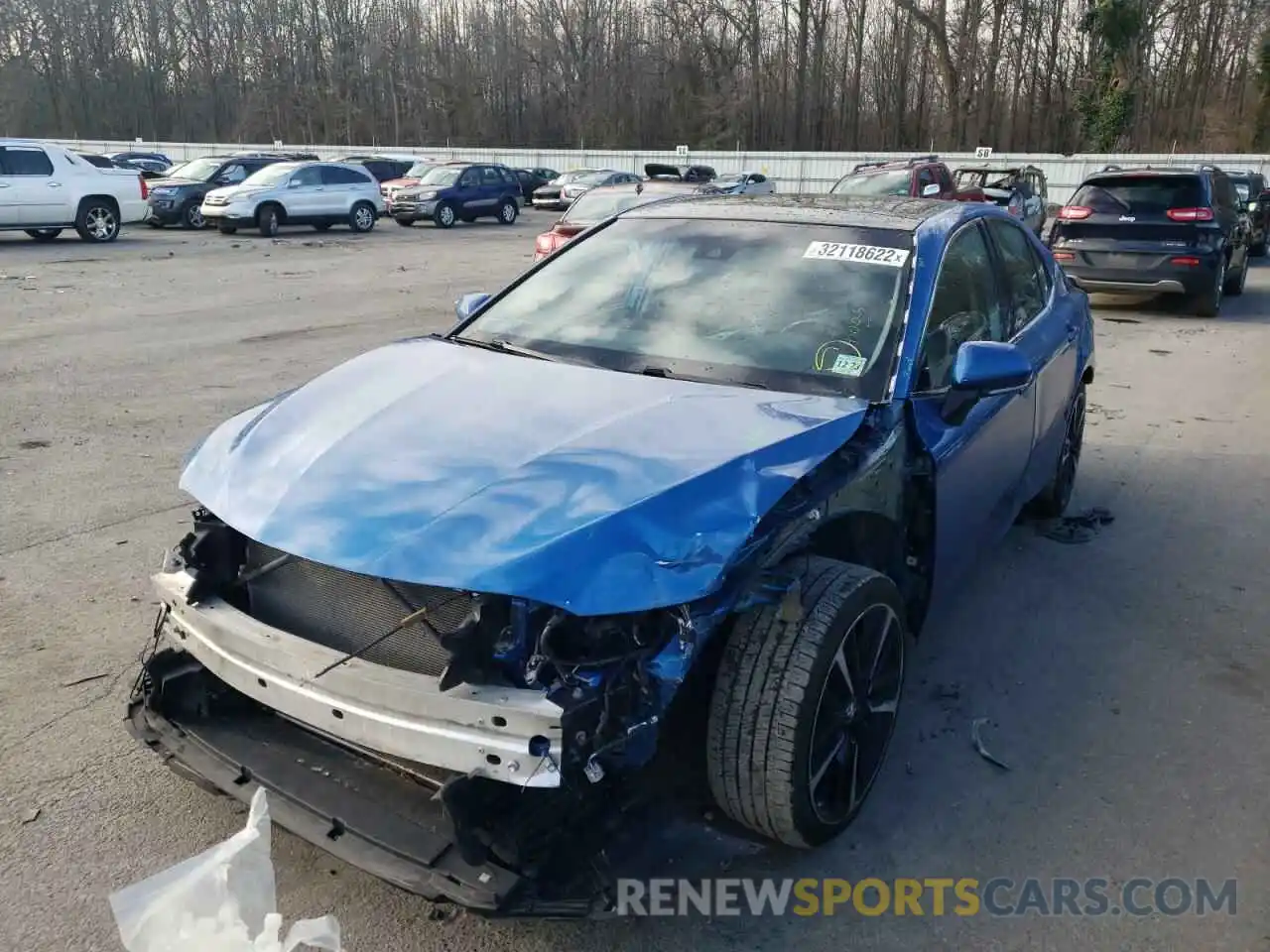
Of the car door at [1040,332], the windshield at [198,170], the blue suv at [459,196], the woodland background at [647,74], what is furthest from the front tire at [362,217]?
the woodland background at [647,74]

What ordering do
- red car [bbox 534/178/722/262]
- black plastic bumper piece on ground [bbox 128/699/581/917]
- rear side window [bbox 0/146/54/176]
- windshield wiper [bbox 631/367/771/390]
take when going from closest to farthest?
black plastic bumper piece on ground [bbox 128/699/581/917], windshield wiper [bbox 631/367/771/390], red car [bbox 534/178/722/262], rear side window [bbox 0/146/54/176]

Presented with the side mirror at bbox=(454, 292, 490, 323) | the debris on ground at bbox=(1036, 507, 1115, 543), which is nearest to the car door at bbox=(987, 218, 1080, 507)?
the debris on ground at bbox=(1036, 507, 1115, 543)

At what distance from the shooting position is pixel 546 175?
3884 cm

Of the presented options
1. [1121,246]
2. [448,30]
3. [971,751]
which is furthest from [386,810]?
[448,30]

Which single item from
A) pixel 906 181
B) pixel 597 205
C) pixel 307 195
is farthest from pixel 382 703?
pixel 307 195

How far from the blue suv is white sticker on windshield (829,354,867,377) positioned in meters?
25.0

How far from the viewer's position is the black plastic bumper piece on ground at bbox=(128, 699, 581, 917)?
2219 mm

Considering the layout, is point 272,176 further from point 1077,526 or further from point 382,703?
point 382,703

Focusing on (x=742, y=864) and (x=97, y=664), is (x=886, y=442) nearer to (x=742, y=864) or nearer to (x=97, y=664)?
(x=742, y=864)

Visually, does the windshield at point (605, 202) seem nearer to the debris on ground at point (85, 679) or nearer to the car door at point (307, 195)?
the debris on ground at point (85, 679)

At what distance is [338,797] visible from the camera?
2480 millimetres

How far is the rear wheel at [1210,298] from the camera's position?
1265cm

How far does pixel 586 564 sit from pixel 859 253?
1.99m

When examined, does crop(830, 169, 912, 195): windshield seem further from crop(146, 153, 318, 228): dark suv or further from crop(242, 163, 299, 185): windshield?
crop(146, 153, 318, 228): dark suv
